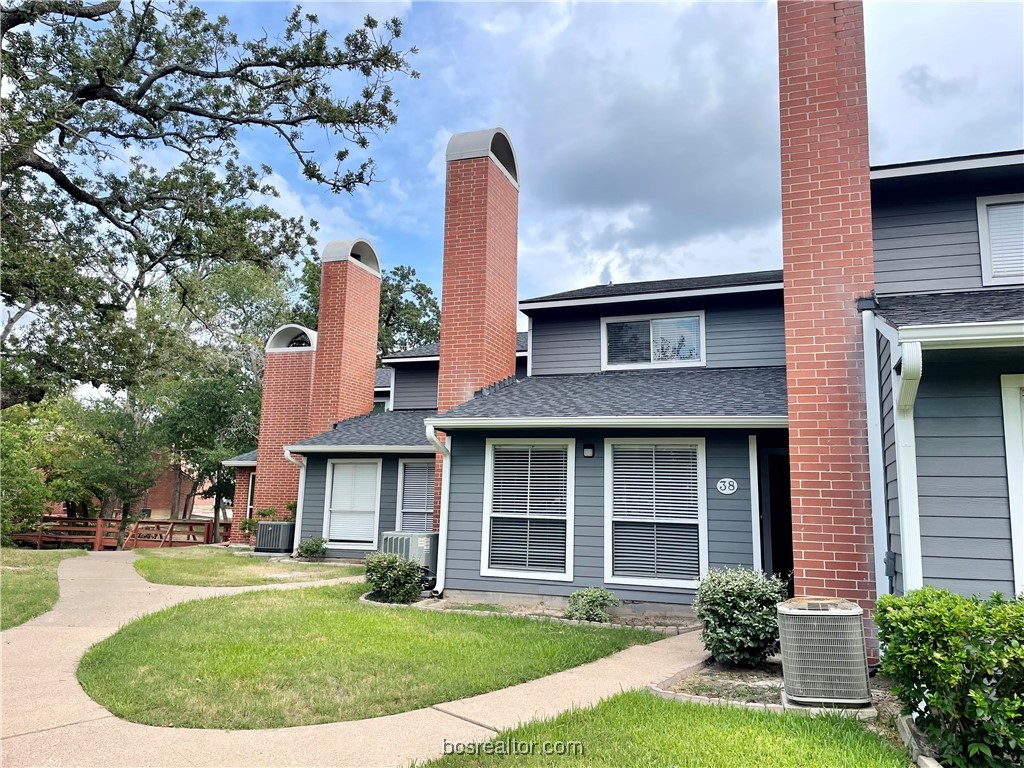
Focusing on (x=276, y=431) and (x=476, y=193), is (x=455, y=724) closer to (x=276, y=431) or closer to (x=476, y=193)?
(x=476, y=193)

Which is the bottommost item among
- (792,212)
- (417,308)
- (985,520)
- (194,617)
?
(194,617)

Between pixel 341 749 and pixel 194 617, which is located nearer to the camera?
pixel 341 749

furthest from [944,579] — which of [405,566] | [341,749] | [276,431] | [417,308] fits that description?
[417,308]

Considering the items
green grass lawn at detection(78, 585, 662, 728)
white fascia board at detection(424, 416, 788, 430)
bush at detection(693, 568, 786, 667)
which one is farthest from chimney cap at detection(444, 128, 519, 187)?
bush at detection(693, 568, 786, 667)

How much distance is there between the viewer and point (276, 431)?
16.3 meters

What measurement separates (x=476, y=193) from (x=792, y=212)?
20.2 feet

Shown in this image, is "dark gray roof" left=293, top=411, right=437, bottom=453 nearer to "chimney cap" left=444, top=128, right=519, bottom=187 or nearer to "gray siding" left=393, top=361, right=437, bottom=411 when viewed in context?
"gray siding" left=393, top=361, right=437, bottom=411

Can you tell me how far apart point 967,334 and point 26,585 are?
12.5 m

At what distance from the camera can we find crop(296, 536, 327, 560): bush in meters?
13.8

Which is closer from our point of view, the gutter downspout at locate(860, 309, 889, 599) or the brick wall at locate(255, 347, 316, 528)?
the gutter downspout at locate(860, 309, 889, 599)

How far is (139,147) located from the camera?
1023 centimetres

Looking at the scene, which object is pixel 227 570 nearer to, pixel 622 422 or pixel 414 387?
pixel 414 387

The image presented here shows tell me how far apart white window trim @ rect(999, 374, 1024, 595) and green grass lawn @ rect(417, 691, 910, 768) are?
5.48 ft
